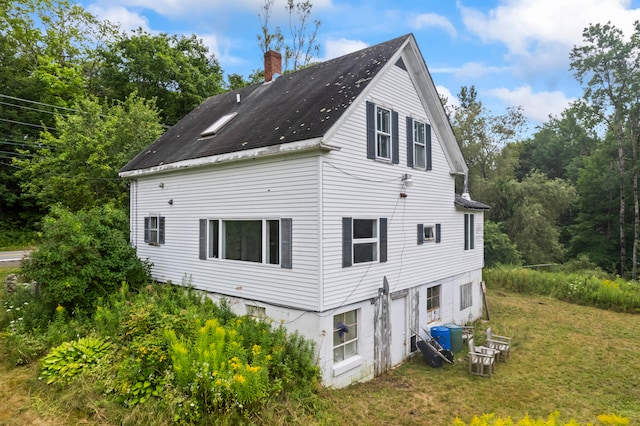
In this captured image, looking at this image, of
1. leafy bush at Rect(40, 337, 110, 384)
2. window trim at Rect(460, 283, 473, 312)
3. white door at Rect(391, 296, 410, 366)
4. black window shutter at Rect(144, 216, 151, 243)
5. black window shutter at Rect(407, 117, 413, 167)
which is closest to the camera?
leafy bush at Rect(40, 337, 110, 384)

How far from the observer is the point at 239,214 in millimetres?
9055

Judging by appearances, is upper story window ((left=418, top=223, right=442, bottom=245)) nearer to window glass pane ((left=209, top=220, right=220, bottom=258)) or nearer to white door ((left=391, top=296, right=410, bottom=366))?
white door ((left=391, top=296, right=410, bottom=366))

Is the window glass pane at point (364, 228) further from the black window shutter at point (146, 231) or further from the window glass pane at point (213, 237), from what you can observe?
the black window shutter at point (146, 231)

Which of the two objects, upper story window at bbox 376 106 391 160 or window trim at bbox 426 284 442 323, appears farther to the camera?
window trim at bbox 426 284 442 323

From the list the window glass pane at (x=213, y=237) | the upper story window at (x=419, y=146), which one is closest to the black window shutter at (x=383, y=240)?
the upper story window at (x=419, y=146)

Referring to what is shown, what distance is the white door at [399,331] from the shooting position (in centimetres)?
962

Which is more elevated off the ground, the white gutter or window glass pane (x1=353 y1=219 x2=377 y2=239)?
the white gutter

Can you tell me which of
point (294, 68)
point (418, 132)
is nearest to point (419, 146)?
point (418, 132)

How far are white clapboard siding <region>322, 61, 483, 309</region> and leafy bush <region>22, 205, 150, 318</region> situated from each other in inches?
254

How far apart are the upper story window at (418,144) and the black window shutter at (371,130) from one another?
6.02ft

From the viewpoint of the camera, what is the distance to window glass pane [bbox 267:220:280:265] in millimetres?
8336

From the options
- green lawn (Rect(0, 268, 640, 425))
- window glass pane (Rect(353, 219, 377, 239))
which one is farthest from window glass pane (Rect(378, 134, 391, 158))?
green lawn (Rect(0, 268, 640, 425))

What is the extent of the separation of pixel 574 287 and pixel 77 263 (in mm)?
20416

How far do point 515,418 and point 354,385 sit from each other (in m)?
3.28
